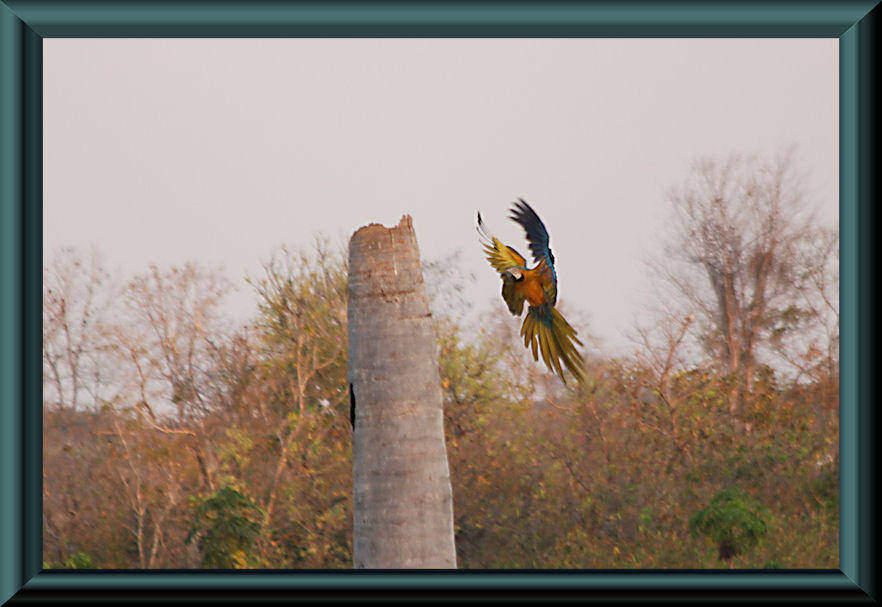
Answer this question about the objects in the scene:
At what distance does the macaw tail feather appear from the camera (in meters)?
5.50

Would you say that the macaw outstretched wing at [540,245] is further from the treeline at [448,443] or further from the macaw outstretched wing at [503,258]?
the treeline at [448,443]

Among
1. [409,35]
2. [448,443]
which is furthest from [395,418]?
[448,443]

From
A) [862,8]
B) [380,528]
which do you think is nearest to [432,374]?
[380,528]

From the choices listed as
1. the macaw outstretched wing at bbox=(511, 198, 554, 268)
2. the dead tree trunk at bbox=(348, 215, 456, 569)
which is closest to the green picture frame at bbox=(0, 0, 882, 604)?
the dead tree trunk at bbox=(348, 215, 456, 569)

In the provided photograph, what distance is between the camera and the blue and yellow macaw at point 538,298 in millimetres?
5488

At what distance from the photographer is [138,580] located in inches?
177

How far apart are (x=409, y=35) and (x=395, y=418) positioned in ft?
7.07

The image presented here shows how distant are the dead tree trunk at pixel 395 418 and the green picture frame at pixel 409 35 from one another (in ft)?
1.09

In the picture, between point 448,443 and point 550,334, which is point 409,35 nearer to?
point 550,334

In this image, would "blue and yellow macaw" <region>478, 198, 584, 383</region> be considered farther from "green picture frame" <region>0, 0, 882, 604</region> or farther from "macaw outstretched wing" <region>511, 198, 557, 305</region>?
"green picture frame" <region>0, 0, 882, 604</region>

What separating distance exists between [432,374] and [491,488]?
7.04 metres

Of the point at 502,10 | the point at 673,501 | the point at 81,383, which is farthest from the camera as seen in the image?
the point at 81,383

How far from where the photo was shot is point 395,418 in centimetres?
486
